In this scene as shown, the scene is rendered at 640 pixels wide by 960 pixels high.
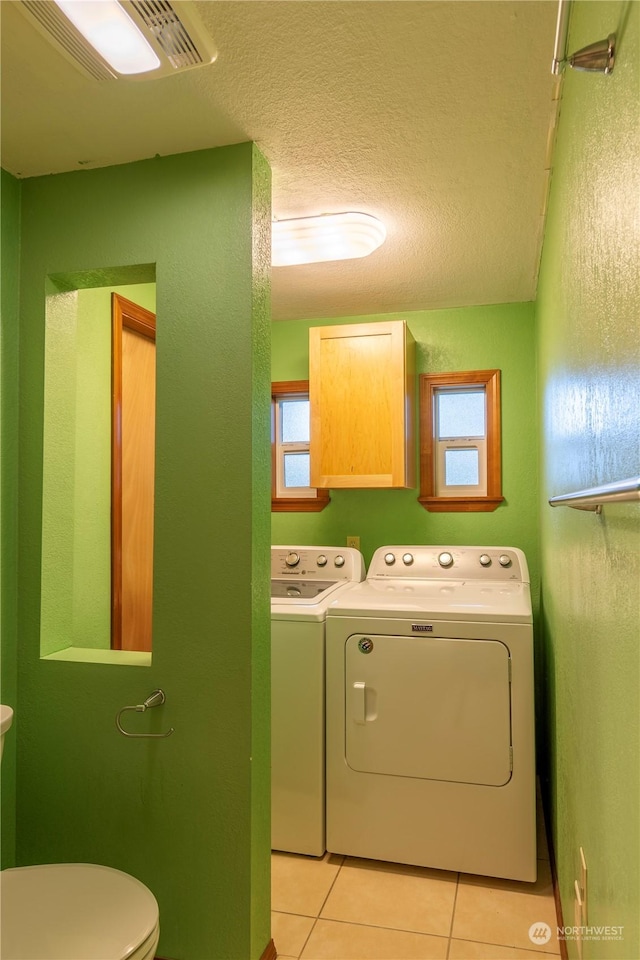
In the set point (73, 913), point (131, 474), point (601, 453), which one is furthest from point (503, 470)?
point (73, 913)

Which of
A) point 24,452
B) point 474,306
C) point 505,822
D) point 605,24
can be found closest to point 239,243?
point 24,452

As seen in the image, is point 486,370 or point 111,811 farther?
point 486,370

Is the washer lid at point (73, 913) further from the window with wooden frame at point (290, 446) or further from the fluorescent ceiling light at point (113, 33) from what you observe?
the window with wooden frame at point (290, 446)

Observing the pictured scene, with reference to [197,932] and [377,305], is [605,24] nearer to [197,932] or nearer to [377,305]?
[197,932]

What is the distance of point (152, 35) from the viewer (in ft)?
4.51

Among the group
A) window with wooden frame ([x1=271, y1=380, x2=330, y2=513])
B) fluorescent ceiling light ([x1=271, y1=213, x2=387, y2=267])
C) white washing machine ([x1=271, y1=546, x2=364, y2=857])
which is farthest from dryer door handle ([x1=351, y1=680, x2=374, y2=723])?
fluorescent ceiling light ([x1=271, y1=213, x2=387, y2=267])

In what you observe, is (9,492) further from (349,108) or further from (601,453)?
(601,453)

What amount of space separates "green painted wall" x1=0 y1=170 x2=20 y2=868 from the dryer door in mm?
1148

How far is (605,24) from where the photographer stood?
0.92m

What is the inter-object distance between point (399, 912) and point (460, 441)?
7.10 feet

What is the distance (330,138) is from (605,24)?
1.03 meters

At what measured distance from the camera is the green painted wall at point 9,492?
1.95 meters

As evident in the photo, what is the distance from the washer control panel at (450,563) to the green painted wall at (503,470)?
18 centimetres

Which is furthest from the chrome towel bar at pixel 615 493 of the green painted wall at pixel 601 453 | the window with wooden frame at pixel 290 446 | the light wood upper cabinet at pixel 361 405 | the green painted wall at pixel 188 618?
the window with wooden frame at pixel 290 446
